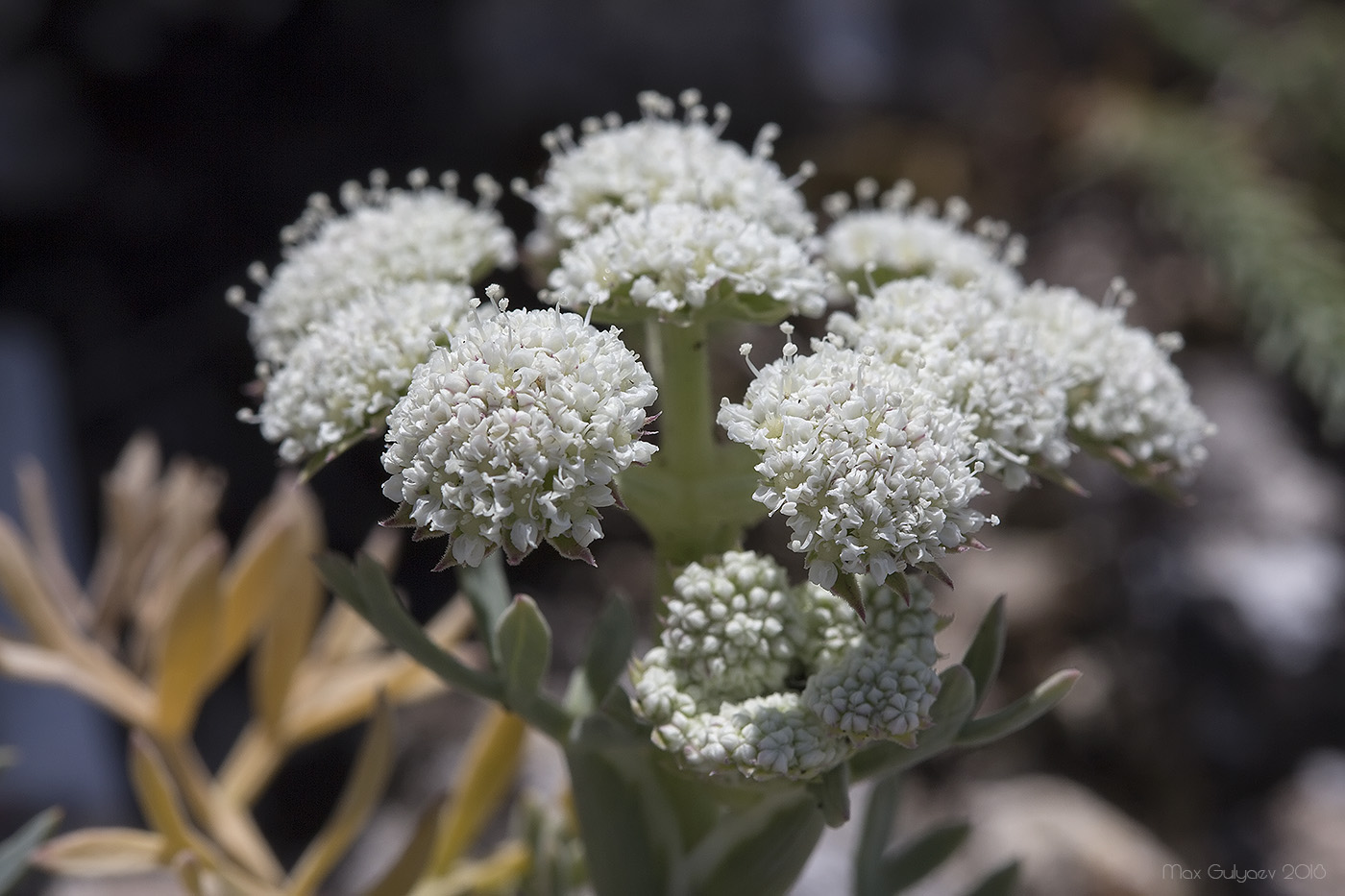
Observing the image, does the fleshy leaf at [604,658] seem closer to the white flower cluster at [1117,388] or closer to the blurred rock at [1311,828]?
the white flower cluster at [1117,388]

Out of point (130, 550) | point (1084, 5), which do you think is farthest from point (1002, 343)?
point (1084, 5)

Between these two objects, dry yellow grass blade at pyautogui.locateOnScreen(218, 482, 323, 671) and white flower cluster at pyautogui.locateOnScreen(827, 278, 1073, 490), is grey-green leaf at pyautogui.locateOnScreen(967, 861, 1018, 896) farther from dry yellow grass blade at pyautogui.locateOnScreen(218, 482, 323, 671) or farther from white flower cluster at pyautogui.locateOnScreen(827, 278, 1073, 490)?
dry yellow grass blade at pyautogui.locateOnScreen(218, 482, 323, 671)

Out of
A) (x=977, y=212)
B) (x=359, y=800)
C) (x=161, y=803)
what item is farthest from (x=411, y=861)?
(x=977, y=212)

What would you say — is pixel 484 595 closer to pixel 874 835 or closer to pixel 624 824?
pixel 624 824

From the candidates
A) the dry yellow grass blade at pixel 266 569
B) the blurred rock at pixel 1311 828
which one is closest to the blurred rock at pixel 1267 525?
the blurred rock at pixel 1311 828

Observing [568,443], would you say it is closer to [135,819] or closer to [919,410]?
[919,410]

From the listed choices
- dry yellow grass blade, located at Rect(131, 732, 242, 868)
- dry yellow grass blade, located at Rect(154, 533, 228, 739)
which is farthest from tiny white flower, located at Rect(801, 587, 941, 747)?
dry yellow grass blade, located at Rect(154, 533, 228, 739)
